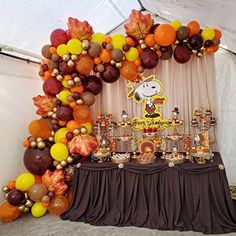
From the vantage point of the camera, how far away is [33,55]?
3.30m

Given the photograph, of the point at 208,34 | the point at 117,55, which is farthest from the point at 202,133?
the point at 117,55

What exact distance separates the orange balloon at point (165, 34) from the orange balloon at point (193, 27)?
19 cm

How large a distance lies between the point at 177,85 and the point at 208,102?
1.44 feet

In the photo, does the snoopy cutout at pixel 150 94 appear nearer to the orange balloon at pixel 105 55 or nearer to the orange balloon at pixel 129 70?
the orange balloon at pixel 129 70

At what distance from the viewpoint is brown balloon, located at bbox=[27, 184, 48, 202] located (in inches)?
110

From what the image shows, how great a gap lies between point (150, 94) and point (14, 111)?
183cm

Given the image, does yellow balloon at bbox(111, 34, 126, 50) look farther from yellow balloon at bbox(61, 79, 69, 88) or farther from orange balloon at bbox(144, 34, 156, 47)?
yellow balloon at bbox(61, 79, 69, 88)

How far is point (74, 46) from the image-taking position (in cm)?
287

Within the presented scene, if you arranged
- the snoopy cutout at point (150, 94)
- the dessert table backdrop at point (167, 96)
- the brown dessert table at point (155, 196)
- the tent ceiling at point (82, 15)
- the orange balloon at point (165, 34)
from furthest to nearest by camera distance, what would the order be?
the snoopy cutout at point (150, 94) → the dessert table backdrop at point (167, 96) → the orange balloon at point (165, 34) → the brown dessert table at point (155, 196) → the tent ceiling at point (82, 15)

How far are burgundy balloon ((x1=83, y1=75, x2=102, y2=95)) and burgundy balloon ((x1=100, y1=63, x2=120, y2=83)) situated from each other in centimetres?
15

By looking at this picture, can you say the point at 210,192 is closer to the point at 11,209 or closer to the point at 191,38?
the point at 191,38

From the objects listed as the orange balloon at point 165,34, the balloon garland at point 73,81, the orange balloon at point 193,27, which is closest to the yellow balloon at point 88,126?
the balloon garland at point 73,81

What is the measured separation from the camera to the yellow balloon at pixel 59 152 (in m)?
2.92

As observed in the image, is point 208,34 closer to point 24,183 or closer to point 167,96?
point 167,96
